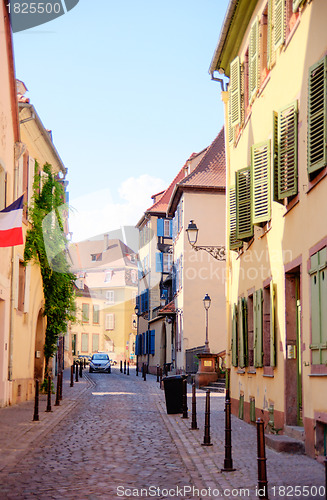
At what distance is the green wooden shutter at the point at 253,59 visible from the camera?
1537 centimetres

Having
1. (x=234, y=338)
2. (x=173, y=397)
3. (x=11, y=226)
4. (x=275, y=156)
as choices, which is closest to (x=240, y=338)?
(x=234, y=338)

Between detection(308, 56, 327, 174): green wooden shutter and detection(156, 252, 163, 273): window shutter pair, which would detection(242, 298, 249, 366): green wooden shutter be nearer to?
detection(308, 56, 327, 174): green wooden shutter

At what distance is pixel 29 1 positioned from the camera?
18.9m

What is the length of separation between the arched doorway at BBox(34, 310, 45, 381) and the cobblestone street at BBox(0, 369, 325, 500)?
7303 mm

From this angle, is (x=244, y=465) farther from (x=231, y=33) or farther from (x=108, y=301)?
(x=108, y=301)

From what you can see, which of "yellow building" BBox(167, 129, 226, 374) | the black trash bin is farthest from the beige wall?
the black trash bin

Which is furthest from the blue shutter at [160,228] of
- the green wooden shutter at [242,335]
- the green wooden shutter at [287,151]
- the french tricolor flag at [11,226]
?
the green wooden shutter at [287,151]

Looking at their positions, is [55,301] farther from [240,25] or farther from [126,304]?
[126,304]

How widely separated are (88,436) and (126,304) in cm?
7799

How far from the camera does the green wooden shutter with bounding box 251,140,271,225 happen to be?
13.7 metres

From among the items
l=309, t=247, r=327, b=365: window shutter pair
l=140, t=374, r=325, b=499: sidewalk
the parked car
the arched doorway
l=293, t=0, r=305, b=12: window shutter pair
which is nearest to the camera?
l=140, t=374, r=325, b=499: sidewalk

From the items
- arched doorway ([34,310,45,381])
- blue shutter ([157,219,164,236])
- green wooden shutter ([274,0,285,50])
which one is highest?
blue shutter ([157,219,164,236])

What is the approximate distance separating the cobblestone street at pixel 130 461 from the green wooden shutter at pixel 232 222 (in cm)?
405

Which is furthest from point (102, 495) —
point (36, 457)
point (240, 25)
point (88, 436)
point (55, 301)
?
point (55, 301)
